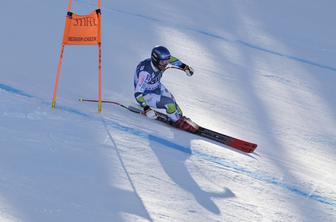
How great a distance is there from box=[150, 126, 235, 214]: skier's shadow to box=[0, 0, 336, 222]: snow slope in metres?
0.02

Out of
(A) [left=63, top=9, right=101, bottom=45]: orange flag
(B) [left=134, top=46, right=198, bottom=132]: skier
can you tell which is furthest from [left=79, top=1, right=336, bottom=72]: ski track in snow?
(A) [left=63, top=9, right=101, bottom=45]: orange flag

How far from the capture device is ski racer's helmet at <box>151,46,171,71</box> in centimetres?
619

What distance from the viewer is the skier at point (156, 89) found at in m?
6.21

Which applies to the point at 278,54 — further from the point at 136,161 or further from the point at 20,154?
the point at 20,154

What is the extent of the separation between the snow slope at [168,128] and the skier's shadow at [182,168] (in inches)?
0.7

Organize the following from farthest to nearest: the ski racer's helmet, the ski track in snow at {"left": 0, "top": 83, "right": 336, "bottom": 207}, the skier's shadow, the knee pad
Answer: the knee pad, the ski racer's helmet, the ski track in snow at {"left": 0, "top": 83, "right": 336, "bottom": 207}, the skier's shadow

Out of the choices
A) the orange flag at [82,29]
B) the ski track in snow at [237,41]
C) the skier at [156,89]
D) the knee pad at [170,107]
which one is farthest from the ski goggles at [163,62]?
the ski track in snow at [237,41]

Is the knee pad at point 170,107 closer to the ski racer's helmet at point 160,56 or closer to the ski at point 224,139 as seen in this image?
the ski at point 224,139

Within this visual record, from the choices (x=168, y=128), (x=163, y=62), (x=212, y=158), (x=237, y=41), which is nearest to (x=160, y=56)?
(x=163, y=62)

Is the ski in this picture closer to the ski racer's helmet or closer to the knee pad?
the knee pad

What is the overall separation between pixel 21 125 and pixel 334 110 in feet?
14.4

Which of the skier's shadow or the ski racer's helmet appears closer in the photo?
the skier's shadow

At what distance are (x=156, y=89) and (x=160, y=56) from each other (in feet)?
1.43

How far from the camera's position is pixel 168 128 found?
634 centimetres
